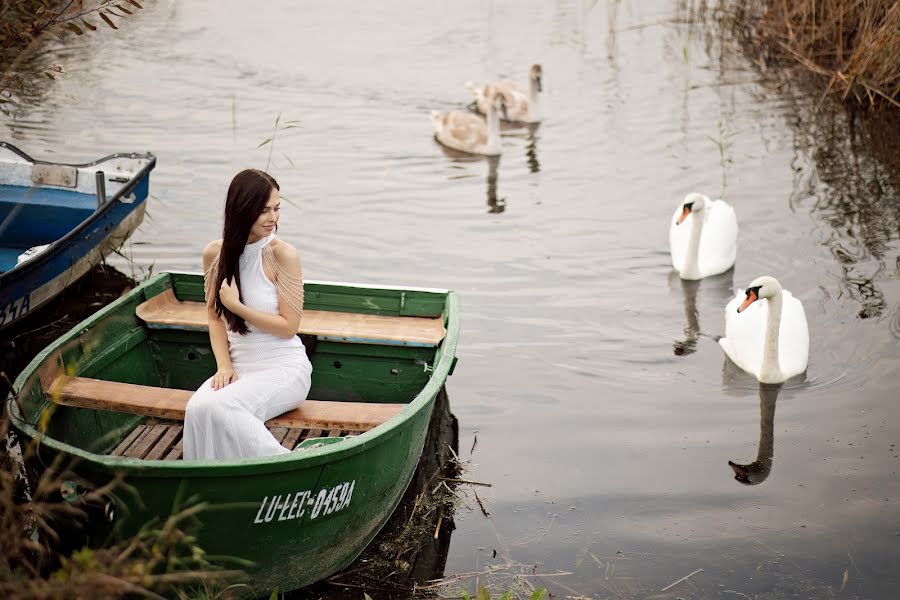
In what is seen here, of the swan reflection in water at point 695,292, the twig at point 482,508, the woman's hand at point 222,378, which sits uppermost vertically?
the woman's hand at point 222,378

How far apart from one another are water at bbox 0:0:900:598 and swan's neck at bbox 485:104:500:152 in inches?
11.2

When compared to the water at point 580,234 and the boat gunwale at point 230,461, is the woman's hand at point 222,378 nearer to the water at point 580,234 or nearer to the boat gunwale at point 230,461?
the boat gunwale at point 230,461

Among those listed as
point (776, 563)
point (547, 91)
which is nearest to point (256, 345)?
point (776, 563)

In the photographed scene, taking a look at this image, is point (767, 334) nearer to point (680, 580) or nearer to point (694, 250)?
point (694, 250)

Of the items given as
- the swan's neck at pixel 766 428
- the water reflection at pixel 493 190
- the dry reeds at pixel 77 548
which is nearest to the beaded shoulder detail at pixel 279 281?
the dry reeds at pixel 77 548

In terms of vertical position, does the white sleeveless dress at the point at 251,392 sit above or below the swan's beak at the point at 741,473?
above

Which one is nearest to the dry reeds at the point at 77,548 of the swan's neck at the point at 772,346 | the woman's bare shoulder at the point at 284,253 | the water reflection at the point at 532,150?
the woman's bare shoulder at the point at 284,253

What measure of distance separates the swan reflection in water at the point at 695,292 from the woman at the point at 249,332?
3788mm

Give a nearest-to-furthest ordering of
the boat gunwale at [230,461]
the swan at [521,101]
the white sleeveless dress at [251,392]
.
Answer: the boat gunwale at [230,461], the white sleeveless dress at [251,392], the swan at [521,101]

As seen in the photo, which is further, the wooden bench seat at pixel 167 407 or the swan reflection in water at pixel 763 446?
the swan reflection in water at pixel 763 446

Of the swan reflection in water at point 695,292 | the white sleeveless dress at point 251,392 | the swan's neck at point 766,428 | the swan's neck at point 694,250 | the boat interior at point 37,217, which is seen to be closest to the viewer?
the white sleeveless dress at point 251,392

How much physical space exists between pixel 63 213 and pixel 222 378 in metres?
4.06

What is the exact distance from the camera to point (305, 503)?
4387mm

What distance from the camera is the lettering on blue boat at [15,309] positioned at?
6.88 meters
